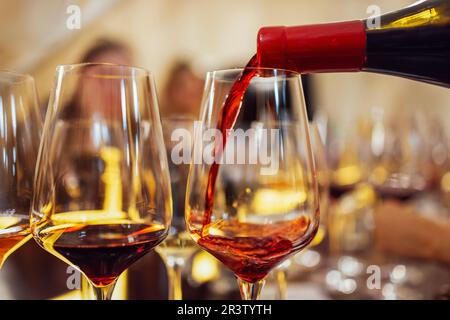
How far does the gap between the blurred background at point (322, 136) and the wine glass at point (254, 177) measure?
0.30 m

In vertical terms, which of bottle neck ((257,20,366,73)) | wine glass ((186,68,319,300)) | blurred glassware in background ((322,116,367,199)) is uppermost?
bottle neck ((257,20,366,73))

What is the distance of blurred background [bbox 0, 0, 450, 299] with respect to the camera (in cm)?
83

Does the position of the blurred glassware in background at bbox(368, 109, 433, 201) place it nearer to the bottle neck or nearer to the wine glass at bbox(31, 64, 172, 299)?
the bottle neck

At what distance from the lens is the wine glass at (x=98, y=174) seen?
0.41 metres

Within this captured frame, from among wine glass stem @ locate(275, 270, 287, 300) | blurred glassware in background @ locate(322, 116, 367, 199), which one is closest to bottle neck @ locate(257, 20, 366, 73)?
wine glass stem @ locate(275, 270, 287, 300)

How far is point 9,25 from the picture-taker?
296 centimetres

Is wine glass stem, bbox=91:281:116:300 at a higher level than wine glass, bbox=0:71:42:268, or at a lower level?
lower

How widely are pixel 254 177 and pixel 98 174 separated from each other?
14 centimetres

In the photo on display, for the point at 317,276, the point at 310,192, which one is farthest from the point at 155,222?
the point at 317,276

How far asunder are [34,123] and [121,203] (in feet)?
0.48

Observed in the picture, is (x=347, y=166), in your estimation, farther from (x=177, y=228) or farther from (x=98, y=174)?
(x=98, y=174)

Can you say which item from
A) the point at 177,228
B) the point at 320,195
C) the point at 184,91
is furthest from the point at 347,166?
the point at 184,91

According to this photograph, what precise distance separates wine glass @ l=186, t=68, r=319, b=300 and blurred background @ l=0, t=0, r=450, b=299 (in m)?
0.30

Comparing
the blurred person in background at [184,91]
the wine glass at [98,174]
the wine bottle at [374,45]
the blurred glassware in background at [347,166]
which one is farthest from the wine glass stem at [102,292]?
the blurred person in background at [184,91]
